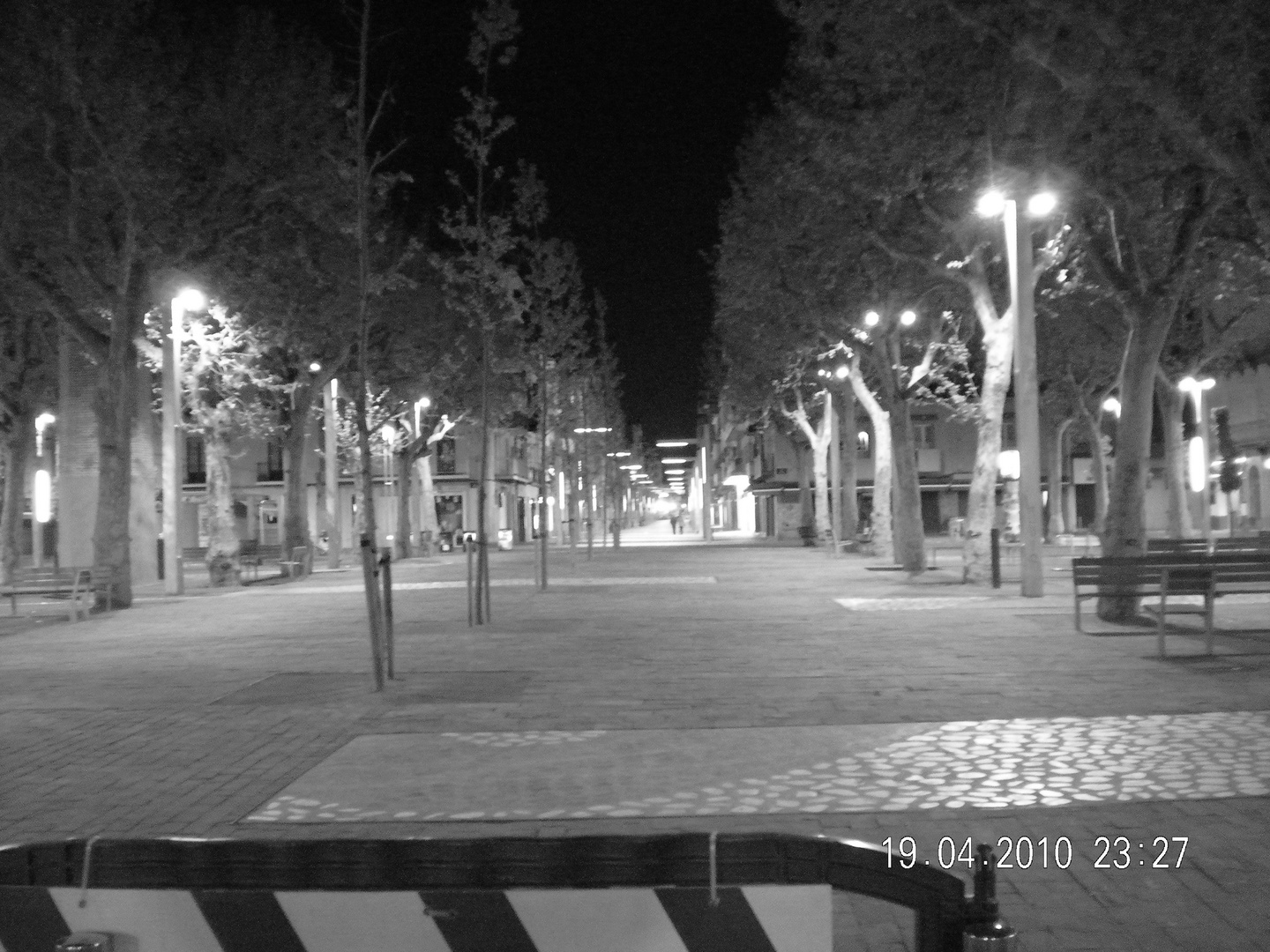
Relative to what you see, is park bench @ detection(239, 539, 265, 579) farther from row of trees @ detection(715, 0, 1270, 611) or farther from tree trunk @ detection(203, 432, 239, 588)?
row of trees @ detection(715, 0, 1270, 611)

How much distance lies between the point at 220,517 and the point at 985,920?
29399 mm

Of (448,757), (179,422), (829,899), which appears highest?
(179,422)

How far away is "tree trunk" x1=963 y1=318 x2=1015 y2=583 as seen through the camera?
948 inches

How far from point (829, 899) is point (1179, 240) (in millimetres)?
15586

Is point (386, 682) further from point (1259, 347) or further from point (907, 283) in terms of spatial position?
point (1259, 347)

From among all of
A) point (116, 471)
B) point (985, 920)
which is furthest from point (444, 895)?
point (116, 471)

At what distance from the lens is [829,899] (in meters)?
2.74

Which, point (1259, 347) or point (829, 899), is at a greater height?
point (1259, 347)

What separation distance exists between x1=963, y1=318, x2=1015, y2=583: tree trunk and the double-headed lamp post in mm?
1968

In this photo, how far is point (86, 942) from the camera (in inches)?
105

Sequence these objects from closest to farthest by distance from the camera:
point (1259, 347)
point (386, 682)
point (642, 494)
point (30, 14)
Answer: point (386, 682)
point (30, 14)
point (1259, 347)
point (642, 494)

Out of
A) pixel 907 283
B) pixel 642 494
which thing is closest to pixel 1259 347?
pixel 907 283

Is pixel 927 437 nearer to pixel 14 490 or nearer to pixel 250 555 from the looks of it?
pixel 250 555

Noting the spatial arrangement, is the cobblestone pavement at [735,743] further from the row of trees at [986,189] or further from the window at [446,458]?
the window at [446,458]
